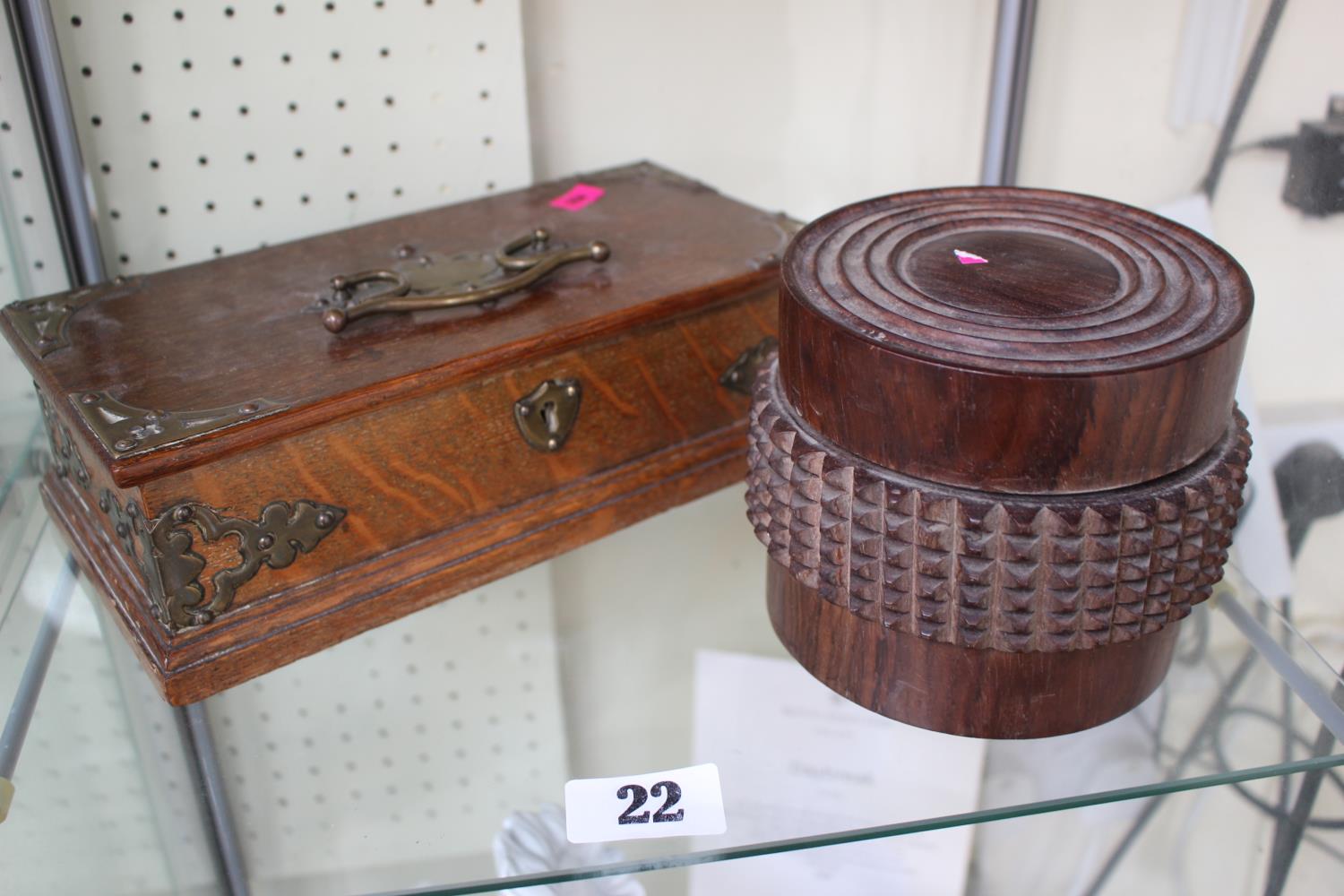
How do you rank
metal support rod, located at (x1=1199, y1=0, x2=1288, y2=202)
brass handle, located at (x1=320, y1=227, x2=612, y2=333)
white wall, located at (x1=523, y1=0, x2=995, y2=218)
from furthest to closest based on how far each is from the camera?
white wall, located at (x1=523, y1=0, x2=995, y2=218)
metal support rod, located at (x1=1199, y1=0, x2=1288, y2=202)
brass handle, located at (x1=320, y1=227, x2=612, y2=333)

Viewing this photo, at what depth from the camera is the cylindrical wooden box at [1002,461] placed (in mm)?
617

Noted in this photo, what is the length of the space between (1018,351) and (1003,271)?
0.10 metres

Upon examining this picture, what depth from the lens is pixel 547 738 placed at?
90cm

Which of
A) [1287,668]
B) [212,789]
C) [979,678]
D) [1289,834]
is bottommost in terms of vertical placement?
[1289,834]

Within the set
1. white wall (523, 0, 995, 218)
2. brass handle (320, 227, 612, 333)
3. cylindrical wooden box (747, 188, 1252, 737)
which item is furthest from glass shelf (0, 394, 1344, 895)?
white wall (523, 0, 995, 218)

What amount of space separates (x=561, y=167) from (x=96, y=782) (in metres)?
0.69

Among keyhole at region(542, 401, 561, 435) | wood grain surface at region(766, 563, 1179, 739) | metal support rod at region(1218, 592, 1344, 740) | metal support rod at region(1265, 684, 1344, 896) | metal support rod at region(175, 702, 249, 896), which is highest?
keyhole at region(542, 401, 561, 435)

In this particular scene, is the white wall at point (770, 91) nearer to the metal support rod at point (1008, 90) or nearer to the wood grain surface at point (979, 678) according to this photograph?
the metal support rod at point (1008, 90)

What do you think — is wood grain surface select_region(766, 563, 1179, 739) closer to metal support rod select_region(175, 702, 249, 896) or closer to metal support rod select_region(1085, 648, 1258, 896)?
metal support rod select_region(1085, 648, 1258, 896)

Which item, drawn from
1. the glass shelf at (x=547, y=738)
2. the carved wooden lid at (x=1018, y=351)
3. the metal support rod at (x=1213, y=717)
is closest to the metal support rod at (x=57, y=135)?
the glass shelf at (x=547, y=738)

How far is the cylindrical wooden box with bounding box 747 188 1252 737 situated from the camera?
0.62m

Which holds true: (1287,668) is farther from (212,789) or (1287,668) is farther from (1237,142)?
(212,789)

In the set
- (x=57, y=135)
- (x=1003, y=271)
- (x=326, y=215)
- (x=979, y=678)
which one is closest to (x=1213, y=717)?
(x=979, y=678)

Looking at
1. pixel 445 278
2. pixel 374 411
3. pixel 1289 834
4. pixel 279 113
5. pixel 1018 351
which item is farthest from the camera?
pixel 1289 834
